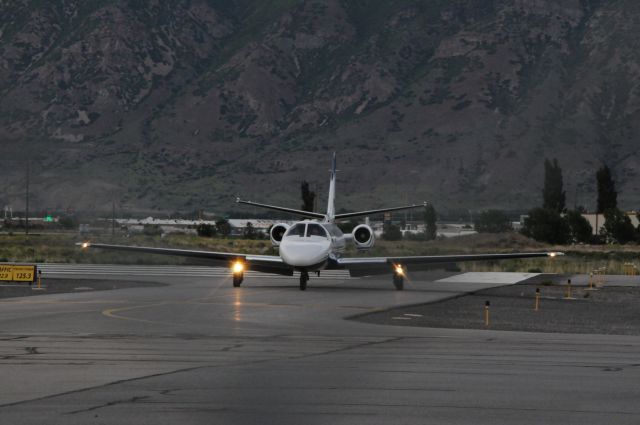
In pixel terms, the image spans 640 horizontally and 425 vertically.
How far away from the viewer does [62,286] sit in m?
41.6

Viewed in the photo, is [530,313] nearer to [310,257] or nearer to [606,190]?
[310,257]

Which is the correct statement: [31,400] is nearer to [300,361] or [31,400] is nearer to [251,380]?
[251,380]

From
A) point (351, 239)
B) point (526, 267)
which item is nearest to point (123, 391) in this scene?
point (351, 239)

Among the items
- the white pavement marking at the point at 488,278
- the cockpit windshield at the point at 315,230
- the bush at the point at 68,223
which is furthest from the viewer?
the bush at the point at 68,223

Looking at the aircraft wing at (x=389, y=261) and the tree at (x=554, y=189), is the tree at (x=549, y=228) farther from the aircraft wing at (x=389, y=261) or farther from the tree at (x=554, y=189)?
the aircraft wing at (x=389, y=261)

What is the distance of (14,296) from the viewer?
35.9 meters

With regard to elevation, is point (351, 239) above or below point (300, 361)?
above

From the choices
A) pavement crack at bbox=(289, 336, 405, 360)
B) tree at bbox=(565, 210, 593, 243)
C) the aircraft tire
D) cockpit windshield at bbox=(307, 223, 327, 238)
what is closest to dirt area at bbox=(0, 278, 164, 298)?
cockpit windshield at bbox=(307, 223, 327, 238)

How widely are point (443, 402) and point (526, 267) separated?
5133 cm

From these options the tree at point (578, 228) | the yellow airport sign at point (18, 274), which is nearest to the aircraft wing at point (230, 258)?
the yellow airport sign at point (18, 274)

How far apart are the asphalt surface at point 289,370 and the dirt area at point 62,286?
7740 mm

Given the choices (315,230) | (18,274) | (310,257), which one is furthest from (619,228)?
(18,274)

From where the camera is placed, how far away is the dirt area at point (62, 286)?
38031mm

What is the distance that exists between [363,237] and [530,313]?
1505cm
